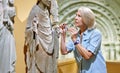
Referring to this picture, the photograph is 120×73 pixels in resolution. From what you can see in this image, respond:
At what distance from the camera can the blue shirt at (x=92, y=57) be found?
2.84 metres

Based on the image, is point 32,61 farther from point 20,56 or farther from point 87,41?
point 20,56

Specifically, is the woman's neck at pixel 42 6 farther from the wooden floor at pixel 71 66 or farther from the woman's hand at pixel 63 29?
the wooden floor at pixel 71 66

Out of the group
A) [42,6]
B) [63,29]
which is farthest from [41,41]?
[42,6]

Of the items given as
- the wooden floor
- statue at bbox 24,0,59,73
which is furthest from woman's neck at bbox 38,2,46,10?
the wooden floor

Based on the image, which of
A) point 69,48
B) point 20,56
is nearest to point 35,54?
point 69,48

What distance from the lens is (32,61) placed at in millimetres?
3090

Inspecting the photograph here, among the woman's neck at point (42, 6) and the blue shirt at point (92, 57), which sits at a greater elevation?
the woman's neck at point (42, 6)

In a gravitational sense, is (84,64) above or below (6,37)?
below

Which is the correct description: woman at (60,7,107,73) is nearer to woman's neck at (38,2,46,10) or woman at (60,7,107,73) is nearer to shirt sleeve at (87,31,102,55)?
shirt sleeve at (87,31,102,55)

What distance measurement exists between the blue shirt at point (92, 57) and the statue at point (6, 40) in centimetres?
57

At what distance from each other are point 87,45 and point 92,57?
0.11 metres

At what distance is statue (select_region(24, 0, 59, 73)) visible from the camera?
3.10m

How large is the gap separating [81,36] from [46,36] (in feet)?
1.13

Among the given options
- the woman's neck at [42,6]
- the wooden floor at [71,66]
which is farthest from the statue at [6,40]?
the wooden floor at [71,66]
